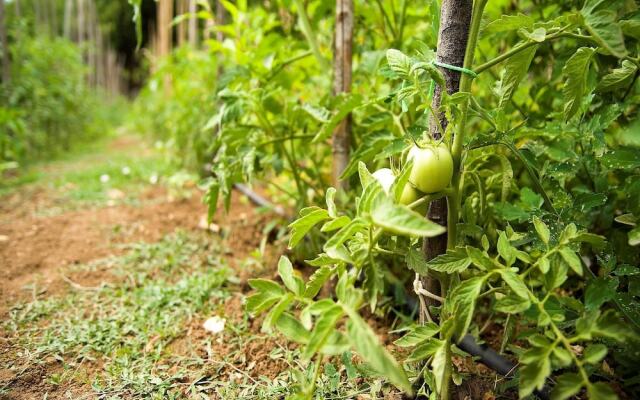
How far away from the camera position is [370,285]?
750 mm

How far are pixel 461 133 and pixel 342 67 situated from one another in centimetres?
72

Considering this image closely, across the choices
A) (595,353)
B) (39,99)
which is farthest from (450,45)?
(39,99)

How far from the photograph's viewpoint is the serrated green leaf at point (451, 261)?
0.82 meters

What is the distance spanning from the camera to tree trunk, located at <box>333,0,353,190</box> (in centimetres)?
145

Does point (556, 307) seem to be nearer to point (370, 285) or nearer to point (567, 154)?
point (370, 285)

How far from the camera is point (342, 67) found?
4.81 feet

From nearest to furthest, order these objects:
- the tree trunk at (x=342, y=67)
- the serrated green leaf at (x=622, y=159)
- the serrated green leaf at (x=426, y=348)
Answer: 1. the serrated green leaf at (x=426, y=348)
2. the serrated green leaf at (x=622, y=159)
3. the tree trunk at (x=342, y=67)

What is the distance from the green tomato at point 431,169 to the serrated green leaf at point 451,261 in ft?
0.43

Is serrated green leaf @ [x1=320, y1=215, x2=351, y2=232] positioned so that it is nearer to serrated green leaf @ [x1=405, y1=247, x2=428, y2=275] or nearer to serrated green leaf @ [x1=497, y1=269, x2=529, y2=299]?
serrated green leaf @ [x1=405, y1=247, x2=428, y2=275]

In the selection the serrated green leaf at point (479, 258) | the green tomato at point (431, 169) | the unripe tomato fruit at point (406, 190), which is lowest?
the serrated green leaf at point (479, 258)

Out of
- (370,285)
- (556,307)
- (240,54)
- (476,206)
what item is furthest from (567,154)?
(240,54)

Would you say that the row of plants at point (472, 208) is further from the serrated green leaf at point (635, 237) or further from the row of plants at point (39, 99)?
the row of plants at point (39, 99)

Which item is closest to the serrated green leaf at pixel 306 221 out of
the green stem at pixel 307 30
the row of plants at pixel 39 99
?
the green stem at pixel 307 30

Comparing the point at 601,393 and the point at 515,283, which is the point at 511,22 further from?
the point at 601,393
